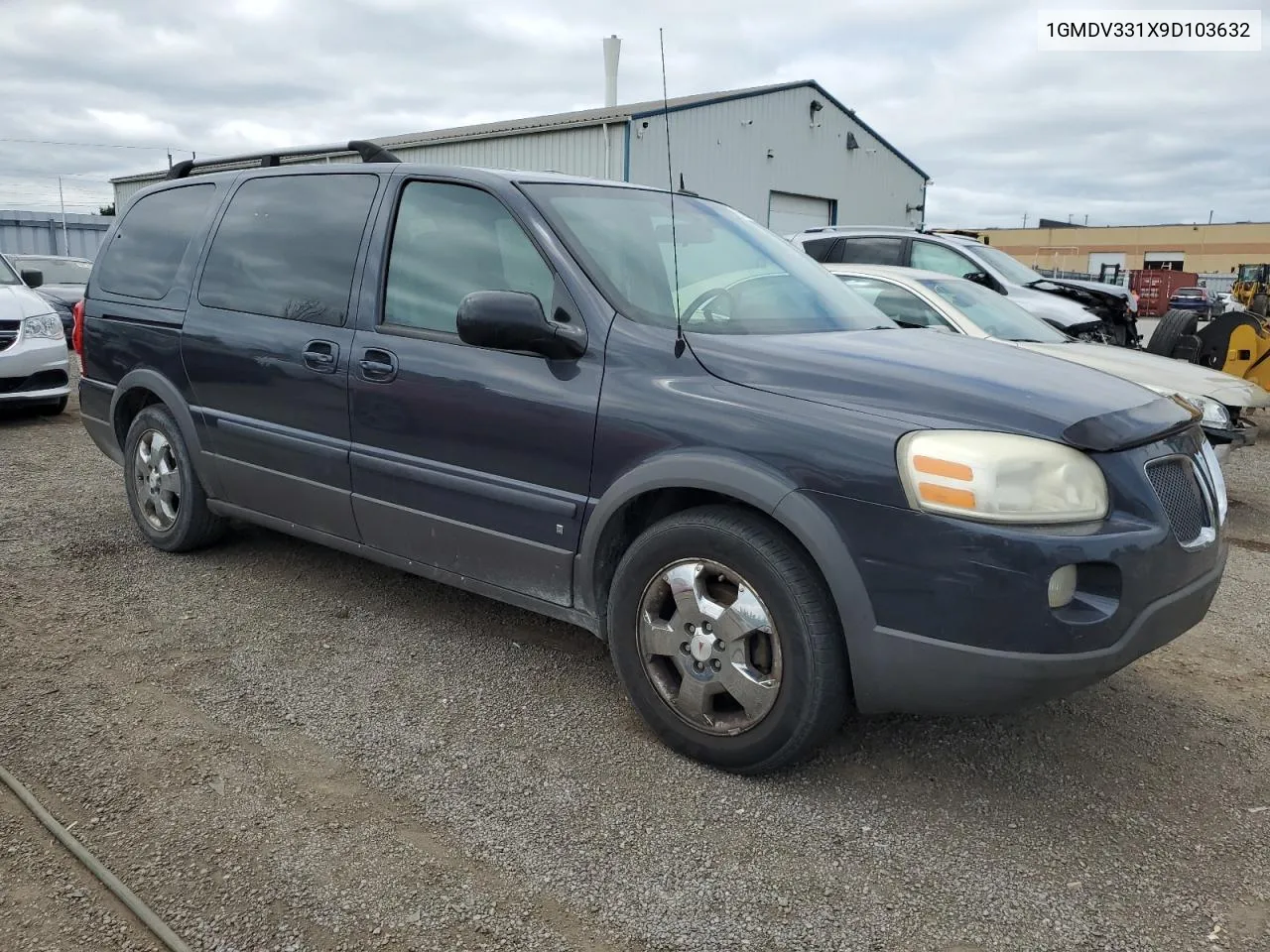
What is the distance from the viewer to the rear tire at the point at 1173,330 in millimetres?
9156

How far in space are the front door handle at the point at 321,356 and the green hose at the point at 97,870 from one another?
1.68 m

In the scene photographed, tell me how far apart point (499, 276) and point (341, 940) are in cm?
210

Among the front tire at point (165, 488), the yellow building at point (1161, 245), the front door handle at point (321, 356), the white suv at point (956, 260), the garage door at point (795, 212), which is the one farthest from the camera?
the yellow building at point (1161, 245)

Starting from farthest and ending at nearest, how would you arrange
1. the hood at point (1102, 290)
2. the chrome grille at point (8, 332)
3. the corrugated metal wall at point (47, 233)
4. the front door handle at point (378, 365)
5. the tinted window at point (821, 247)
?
the corrugated metal wall at point (47, 233) < the hood at point (1102, 290) < the tinted window at point (821, 247) < the chrome grille at point (8, 332) < the front door handle at point (378, 365)

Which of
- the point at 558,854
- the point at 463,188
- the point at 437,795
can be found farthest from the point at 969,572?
the point at 463,188

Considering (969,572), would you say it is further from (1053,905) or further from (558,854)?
(558,854)

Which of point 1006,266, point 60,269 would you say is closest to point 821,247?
point 1006,266

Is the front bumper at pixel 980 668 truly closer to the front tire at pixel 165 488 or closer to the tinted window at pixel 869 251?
the front tire at pixel 165 488

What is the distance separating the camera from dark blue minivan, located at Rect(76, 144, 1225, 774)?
2475mm

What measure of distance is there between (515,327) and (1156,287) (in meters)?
45.9

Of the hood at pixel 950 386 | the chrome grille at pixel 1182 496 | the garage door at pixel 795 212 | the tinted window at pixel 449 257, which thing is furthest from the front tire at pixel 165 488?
the garage door at pixel 795 212

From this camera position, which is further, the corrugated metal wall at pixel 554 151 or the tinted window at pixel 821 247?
the corrugated metal wall at pixel 554 151

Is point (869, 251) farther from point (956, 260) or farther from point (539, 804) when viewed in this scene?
point (539, 804)

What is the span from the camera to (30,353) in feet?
27.8
